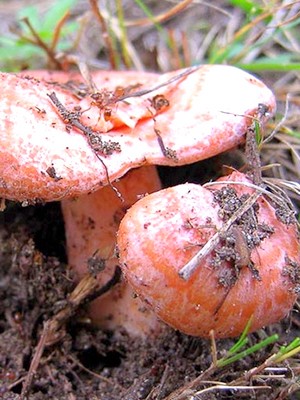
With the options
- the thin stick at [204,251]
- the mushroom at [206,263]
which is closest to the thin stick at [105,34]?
the mushroom at [206,263]

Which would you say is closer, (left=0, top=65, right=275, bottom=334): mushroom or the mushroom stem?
(left=0, top=65, right=275, bottom=334): mushroom

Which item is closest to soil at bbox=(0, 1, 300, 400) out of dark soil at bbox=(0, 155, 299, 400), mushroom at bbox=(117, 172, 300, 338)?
dark soil at bbox=(0, 155, 299, 400)

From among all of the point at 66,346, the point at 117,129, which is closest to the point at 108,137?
the point at 117,129

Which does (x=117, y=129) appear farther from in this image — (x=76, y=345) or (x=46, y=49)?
(x=46, y=49)

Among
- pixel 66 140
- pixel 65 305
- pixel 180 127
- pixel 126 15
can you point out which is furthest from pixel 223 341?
pixel 126 15

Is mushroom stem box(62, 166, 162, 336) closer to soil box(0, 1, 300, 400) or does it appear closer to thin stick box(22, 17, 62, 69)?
soil box(0, 1, 300, 400)
